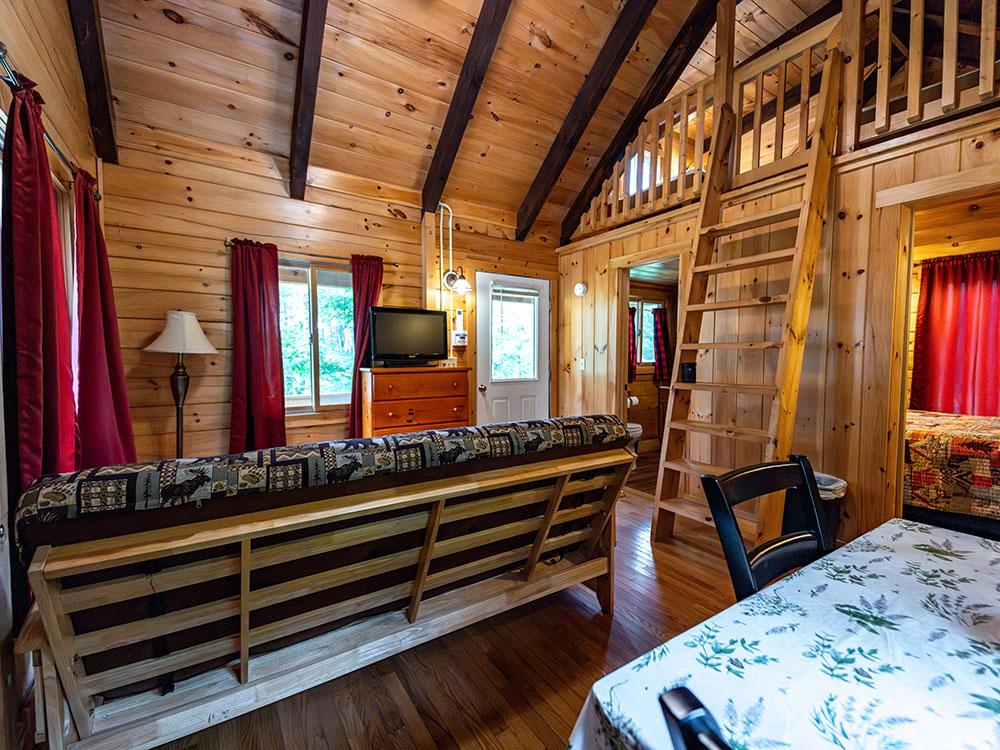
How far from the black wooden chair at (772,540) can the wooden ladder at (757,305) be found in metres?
1.18

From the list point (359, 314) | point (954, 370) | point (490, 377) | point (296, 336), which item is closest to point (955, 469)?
point (954, 370)

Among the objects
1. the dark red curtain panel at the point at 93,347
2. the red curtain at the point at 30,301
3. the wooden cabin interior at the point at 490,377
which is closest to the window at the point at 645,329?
the wooden cabin interior at the point at 490,377

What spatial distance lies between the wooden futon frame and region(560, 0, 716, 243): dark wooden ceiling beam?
3323mm

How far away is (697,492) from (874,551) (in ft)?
7.77

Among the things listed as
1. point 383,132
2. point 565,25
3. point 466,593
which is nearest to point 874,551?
point 466,593

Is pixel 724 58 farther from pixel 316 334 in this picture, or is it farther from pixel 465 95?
pixel 316 334

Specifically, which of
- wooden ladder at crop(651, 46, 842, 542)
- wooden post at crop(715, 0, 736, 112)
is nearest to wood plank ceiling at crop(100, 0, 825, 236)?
wooden post at crop(715, 0, 736, 112)

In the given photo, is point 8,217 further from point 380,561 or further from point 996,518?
point 996,518

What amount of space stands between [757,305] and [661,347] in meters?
3.29

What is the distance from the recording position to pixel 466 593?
1656mm

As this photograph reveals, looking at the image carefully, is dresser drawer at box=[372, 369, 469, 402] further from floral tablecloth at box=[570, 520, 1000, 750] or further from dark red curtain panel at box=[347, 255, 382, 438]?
floral tablecloth at box=[570, 520, 1000, 750]

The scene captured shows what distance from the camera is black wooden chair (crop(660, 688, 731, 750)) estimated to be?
39cm

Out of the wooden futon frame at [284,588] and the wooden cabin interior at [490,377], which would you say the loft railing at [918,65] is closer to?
the wooden cabin interior at [490,377]

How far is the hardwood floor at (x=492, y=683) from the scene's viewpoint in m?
1.35
